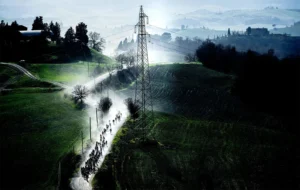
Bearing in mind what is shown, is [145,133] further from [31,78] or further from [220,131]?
[31,78]

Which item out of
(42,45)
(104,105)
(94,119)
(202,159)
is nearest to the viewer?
(202,159)

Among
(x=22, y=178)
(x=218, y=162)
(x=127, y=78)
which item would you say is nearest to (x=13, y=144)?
(x=22, y=178)

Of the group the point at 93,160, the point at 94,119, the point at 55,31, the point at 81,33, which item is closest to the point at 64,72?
the point at 81,33

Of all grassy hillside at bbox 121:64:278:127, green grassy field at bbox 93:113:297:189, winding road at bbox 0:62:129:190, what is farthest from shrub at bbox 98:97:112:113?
grassy hillside at bbox 121:64:278:127

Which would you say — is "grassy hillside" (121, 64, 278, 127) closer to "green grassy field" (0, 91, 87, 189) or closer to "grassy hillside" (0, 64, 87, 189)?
"grassy hillside" (0, 64, 87, 189)

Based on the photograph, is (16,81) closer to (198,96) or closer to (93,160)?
(198,96)

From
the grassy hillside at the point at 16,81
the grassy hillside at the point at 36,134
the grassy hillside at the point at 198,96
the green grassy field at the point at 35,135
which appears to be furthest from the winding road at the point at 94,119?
the grassy hillside at the point at 198,96
